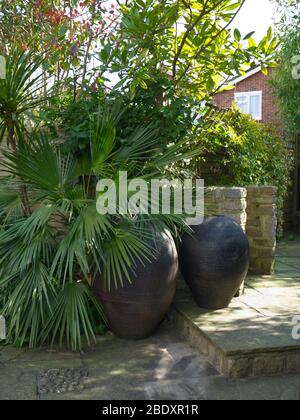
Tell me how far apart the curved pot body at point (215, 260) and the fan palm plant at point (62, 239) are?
0.31 meters

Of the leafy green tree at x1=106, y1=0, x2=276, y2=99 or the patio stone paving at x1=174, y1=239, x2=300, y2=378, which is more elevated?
the leafy green tree at x1=106, y1=0, x2=276, y2=99

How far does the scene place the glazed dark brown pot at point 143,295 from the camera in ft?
12.8

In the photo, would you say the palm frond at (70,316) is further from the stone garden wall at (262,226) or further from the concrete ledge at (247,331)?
the stone garden wall at (262,226)

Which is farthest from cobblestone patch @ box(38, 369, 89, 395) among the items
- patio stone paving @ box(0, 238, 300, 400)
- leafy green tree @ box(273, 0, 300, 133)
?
leafy green tree @ box(273, 0, 300, 133)

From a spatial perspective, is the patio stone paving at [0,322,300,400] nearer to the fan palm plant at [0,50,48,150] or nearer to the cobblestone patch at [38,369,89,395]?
the cobblestone patch at [38,369,89,395]

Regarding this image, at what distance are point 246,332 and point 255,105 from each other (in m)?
13.7

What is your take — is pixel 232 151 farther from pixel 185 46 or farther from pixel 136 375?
pixel 136 375

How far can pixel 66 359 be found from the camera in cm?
373

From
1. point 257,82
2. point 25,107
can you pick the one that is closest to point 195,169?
point 25,107

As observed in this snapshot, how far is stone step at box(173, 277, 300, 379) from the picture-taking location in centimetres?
336

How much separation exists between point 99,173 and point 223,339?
1.75 m

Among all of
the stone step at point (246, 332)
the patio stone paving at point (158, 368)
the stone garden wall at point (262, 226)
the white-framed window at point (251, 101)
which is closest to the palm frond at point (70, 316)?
the patio stone paving at point (158, 368)

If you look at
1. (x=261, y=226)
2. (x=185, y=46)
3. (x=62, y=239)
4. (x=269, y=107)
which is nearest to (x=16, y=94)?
(x=62, y=239)
